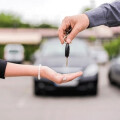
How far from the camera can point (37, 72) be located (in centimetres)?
197

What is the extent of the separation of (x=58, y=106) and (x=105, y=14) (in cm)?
734

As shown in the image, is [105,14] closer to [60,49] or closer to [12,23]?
[60,49]

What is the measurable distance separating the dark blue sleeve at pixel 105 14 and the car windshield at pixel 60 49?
31.0 ft

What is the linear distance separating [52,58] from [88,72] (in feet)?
3.55

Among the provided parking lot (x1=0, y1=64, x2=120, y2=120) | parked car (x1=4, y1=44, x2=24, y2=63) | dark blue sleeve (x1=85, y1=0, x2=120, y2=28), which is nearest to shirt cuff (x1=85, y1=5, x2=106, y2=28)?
dark blue sleeve (x1=85, y1=0, x2=120, y2=28)

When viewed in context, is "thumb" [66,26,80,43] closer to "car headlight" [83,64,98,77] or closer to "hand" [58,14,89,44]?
"hand" [58,14,89,44]

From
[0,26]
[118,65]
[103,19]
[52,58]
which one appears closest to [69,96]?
[52,58]

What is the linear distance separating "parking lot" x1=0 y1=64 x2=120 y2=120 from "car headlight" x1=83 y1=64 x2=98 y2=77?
581mm

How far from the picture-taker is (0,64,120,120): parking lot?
7.99 m

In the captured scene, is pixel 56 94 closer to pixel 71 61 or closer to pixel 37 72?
pixel 71 61

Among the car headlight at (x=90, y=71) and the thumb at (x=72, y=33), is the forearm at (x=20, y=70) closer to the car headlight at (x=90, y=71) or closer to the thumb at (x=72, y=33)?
the thumb at (x=72, y=33)

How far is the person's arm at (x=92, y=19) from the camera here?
6.82 ft

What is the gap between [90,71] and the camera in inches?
426

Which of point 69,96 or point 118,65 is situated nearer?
point 69,96
